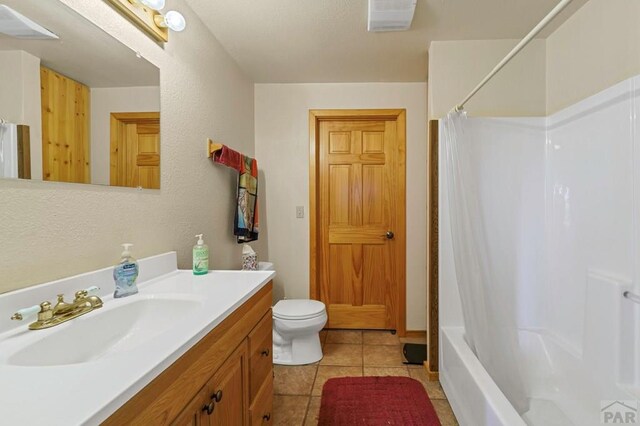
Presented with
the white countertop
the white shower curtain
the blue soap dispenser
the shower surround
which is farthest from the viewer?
the white shower curtain

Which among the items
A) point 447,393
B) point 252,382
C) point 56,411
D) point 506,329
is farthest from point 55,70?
point 447,393

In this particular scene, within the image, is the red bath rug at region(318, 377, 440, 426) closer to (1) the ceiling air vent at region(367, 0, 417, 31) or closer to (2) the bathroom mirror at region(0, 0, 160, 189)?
(2) the bathroom mirror at region(0, 0, 160, 189)

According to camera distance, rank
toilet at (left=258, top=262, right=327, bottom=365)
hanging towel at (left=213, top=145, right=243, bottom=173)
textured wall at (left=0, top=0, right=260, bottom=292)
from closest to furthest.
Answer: textured wall at (left=0, top=0, right=260, bottom=292) → hanging towel at (left=213, top=145, right=243, bottom=173) → toilet at (left=258, top=262, right=327, bottom=365)

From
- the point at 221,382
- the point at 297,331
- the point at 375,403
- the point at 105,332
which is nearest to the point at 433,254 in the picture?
the point at 375,403

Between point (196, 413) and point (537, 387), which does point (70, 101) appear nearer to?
point (196, 413)

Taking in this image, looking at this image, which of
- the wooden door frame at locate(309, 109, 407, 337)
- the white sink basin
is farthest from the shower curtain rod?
the white sink basin

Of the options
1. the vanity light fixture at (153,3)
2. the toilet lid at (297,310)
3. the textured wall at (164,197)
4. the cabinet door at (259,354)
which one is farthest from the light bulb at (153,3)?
the toilet lid at (297,310)

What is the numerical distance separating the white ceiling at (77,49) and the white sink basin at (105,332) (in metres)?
0.77

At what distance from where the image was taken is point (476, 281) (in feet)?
5.11

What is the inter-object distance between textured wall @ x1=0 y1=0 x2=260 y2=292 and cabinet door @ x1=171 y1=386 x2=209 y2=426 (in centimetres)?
58

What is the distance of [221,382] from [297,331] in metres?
1.19

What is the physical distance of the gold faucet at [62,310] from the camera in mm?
748

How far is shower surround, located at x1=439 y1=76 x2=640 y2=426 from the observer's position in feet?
4.06

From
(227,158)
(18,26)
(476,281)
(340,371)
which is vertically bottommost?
(340,371)
